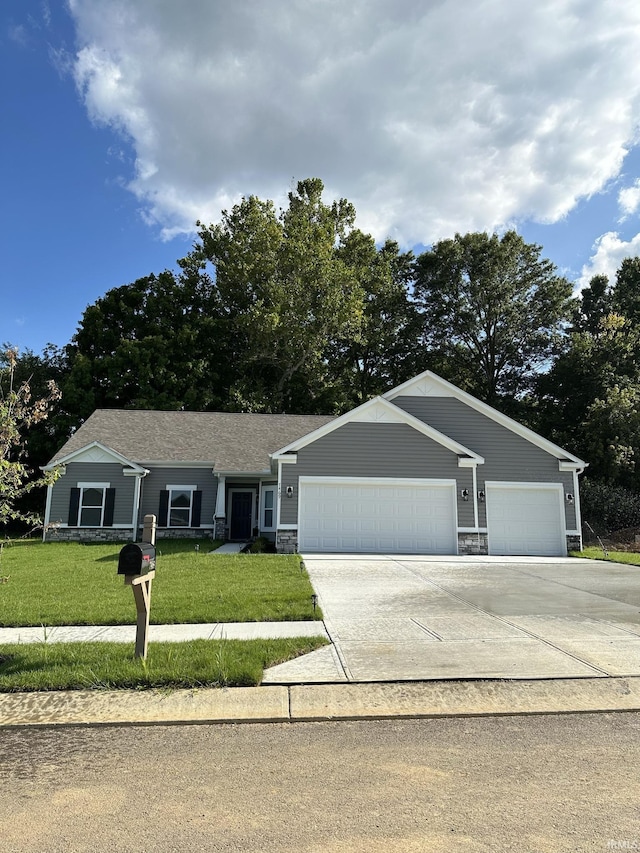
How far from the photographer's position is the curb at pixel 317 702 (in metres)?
4.50

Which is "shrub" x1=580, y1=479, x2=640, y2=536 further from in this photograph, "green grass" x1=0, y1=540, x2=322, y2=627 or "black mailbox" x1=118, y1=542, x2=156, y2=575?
"black mailbox" x1=118, y1=542, x2=156, y2=575

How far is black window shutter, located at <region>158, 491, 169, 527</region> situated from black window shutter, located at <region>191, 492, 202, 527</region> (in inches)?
38.6

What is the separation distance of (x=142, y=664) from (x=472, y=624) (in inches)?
172

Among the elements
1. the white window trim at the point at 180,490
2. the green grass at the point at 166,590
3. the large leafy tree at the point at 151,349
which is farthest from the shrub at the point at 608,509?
the large leafy tree at the point at 151,349

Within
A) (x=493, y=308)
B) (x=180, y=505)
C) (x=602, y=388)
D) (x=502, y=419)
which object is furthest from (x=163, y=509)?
(x=493, y=308)

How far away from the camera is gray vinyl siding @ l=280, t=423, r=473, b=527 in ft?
56.2

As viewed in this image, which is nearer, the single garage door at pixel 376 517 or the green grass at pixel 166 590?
the green grass at pixel 166 590

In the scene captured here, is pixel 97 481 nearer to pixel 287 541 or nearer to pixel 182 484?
pixel 182 484

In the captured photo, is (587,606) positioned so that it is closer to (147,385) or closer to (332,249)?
(147,385)

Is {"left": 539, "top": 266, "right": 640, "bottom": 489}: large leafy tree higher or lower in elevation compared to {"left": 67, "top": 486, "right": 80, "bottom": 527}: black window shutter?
higher

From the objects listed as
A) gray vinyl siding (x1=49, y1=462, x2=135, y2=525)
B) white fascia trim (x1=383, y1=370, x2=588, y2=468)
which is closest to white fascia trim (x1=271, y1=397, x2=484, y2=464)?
white fascia trim (x1=383, y1=370, x2=588, y2=468)

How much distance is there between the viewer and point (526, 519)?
18016mm

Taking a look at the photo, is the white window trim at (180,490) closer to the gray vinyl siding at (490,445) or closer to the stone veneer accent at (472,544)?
the gray vinyl siding at (490,445)

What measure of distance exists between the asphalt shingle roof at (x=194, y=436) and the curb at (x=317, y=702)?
15710 mm
